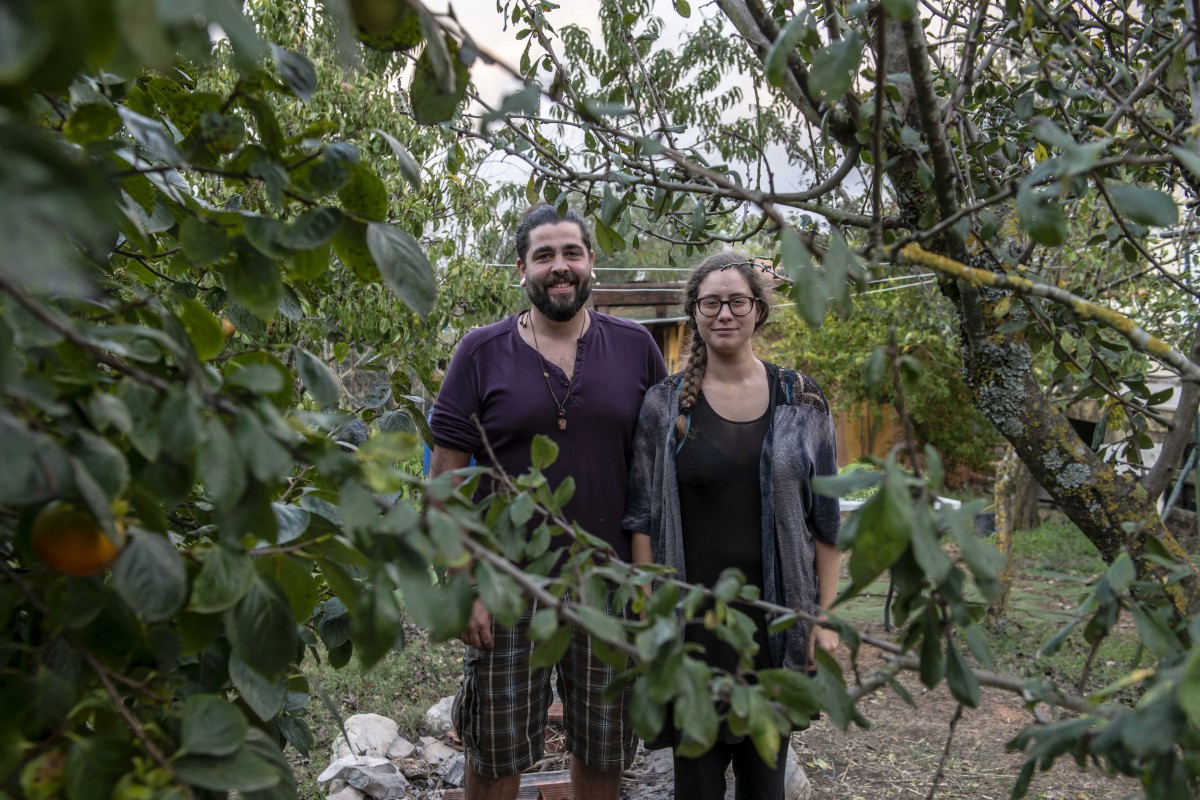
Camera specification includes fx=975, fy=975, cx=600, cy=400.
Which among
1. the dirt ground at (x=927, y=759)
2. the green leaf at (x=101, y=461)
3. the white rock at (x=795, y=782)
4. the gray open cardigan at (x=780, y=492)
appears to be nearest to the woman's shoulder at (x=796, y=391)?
the gray open cardigan at (x=780, y=492)

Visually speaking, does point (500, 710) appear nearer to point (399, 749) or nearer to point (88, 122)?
point (399, 749)

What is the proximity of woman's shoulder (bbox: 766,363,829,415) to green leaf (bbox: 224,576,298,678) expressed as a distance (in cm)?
185

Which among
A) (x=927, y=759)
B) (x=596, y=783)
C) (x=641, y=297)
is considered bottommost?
(x=927, y=759)

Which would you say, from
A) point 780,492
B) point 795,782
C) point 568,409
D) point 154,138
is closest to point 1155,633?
point 154,138

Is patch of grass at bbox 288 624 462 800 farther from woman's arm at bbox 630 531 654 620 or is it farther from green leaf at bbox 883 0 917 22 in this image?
green leaf at bbox 883 0 917 22

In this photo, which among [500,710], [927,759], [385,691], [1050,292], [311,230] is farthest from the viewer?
[385,691]

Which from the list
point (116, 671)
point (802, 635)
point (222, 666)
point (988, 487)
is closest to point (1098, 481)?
point (802, 635)

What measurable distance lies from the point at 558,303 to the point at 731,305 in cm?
51

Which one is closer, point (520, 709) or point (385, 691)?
point (520, 709)

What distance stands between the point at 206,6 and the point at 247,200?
98.3 inches

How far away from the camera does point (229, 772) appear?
2.57 ft

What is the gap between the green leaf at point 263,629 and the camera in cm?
87

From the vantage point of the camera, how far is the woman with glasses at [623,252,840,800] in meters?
2.45

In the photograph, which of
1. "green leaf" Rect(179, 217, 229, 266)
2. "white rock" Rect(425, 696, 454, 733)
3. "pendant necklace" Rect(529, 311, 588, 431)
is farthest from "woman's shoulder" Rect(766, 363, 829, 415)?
"white rock" Rect(425, 696, 454, 733)
